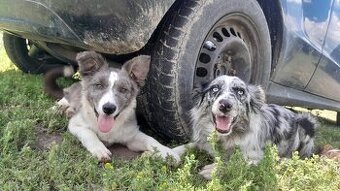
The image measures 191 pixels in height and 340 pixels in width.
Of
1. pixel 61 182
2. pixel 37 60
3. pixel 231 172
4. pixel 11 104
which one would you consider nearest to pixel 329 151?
pixel 231 172

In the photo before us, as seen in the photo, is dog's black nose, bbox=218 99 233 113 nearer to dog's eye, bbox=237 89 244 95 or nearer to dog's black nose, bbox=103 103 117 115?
dog's eye, bbox=237 89 244 95

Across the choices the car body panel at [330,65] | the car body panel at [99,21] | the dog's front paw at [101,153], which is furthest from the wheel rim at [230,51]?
the car body panel at [330,65]

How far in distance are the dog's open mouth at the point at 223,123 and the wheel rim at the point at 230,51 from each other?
53 centimetres

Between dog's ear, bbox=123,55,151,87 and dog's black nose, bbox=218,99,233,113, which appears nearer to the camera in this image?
dog's black nose, bbox=218,99,233,113

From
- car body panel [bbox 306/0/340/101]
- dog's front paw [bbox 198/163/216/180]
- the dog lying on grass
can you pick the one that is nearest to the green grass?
dog's front paw [bbox 198/163/216/180]

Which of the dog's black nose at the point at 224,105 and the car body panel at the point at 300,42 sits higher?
the car body panel at the point at 300,42

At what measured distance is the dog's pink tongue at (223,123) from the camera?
156 inches

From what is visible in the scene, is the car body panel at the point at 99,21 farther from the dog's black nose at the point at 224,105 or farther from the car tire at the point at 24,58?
the car tire at the point at 24,58

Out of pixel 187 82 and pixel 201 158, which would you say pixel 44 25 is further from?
pixel 201 158

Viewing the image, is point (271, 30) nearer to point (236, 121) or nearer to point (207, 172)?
point (236, 121)

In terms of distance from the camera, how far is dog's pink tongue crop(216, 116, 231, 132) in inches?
156

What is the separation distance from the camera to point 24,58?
6.20m

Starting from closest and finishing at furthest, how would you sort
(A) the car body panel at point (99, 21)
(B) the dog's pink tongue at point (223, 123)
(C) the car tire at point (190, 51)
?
(A) the car body panel at point (99, 21) → (B) the dog's pink tongue at point (223, 123) → (C) the car tire at point (190, 51)

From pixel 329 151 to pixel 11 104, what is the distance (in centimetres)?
304
